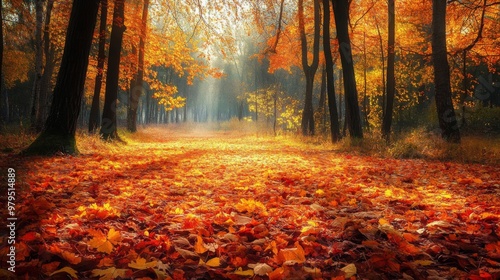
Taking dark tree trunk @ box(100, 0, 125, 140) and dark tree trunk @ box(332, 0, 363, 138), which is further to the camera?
dark tree trunk @ box(100, 0, 125, 140)

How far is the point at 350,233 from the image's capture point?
2523 millimetres

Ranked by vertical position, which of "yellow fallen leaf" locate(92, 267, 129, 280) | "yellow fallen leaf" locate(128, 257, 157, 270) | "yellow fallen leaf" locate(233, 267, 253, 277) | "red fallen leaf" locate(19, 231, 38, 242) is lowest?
"yellow fallen leaf" locate(233, 267, 253, 277)

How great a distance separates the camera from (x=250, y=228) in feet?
8.91

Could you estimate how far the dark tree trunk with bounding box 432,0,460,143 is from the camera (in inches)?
351

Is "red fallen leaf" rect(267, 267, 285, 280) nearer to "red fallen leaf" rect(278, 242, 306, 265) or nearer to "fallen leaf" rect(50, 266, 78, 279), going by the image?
"red fallen leaf" rect(278, 242, 306, 265)

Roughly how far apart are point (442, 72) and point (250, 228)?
9005 mm

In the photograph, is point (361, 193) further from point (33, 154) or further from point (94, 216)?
point (33, 154)

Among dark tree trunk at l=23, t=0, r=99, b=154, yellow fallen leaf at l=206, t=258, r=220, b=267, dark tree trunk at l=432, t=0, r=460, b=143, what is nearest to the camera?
yellow fallen leaf at l=206, t=258, r=220, b=267

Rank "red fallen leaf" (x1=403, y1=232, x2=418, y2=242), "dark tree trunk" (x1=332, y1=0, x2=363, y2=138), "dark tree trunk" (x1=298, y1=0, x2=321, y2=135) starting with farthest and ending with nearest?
1. "dark tree trunk" (x1=298, y1=0, x2=321, y2=135)
2. "dark tree trunk" (x1=332, y1=0, x2=363, y2=138)
3. "red fallen leaf" (x1=403, y1=232, x2=418, y2=242)

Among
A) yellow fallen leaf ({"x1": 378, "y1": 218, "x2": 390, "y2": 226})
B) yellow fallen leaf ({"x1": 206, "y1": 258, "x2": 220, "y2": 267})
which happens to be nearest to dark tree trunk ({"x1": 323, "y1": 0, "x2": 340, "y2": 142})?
yellow fallen leaf ({"x1": 378, "y1": 218, "x2": 390, "y2": 226})

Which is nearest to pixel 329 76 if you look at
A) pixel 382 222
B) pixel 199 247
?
pixel 382 222

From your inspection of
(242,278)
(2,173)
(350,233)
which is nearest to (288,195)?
(350,233)

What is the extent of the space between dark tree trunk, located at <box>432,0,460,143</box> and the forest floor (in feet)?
14.3

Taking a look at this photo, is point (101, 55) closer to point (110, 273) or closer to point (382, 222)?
point (110, 273)
